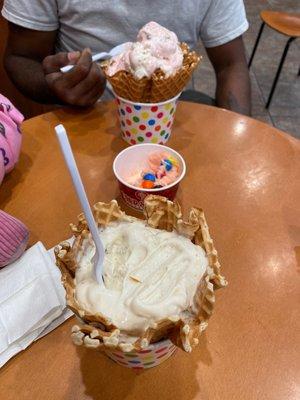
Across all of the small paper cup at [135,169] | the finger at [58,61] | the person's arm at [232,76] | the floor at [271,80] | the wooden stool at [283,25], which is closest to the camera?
the small paper cup at [135,169]

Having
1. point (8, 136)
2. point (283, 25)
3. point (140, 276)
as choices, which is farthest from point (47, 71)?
point (283, 25)

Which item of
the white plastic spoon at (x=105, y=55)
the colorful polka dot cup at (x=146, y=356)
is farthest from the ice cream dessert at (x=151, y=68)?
the colorful polka dot cup at (x=146, y=356)

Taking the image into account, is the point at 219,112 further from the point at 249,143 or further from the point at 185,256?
the point at 185,256

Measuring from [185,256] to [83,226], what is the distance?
6.8 inches

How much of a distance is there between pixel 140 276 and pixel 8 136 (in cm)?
54

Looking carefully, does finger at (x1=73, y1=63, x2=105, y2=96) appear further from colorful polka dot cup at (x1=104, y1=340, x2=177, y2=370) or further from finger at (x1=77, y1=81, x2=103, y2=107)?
colorful polka dot cup at (x1=104, y1=340, x2=177, y2=370)

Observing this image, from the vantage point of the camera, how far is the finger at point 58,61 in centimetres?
114

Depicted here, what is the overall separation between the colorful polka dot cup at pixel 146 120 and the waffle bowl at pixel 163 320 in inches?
16.9

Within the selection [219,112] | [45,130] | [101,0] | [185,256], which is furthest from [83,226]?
[101,0]

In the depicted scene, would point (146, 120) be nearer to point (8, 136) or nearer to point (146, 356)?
point (8, 136)

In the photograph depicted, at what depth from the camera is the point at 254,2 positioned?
15.2 feet

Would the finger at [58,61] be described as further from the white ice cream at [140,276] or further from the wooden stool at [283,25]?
the wooden stool at [283,25]

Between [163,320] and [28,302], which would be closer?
[163,320]

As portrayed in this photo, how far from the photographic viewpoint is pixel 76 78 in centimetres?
110
